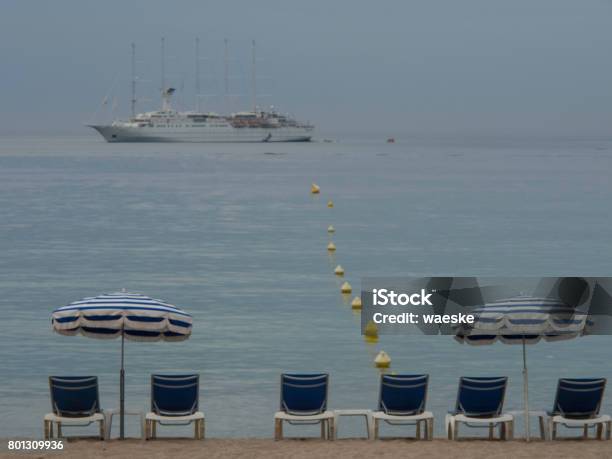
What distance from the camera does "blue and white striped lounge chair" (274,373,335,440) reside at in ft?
44.3

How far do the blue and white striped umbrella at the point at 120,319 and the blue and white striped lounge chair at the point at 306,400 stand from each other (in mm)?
1421

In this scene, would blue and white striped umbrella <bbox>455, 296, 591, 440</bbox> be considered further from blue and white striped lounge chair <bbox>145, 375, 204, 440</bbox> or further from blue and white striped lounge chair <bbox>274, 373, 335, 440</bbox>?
blue and white striped lounge chair <bbox>145, 375, 204, 440</bbox>

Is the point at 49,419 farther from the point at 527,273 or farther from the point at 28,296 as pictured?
the point at 527,273

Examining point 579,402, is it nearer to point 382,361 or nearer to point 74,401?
point 74,401

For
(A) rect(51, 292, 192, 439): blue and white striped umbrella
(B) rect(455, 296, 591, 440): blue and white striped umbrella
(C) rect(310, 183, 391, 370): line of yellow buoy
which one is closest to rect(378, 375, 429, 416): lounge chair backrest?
(B) rect(455, 296, 591, 440): blue and white striped umbrella

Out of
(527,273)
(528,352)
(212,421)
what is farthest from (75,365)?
(527,273)

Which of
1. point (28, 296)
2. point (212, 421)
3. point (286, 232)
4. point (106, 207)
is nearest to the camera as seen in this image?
point (212, 421)

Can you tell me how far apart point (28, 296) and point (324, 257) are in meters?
11.5

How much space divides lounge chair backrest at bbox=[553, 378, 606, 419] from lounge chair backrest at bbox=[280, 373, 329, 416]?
2.74m

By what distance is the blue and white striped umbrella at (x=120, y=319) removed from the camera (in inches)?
504

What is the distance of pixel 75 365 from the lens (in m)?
19.8

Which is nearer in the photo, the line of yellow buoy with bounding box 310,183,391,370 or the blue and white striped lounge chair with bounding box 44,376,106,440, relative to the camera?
the blue and white striped lounge chair with bounding box 44,376,106,440

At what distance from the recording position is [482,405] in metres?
13.5

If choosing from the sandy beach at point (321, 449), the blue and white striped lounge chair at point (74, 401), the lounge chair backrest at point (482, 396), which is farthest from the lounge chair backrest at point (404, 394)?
the blue and white striped lounge chair at point (74, 401)
